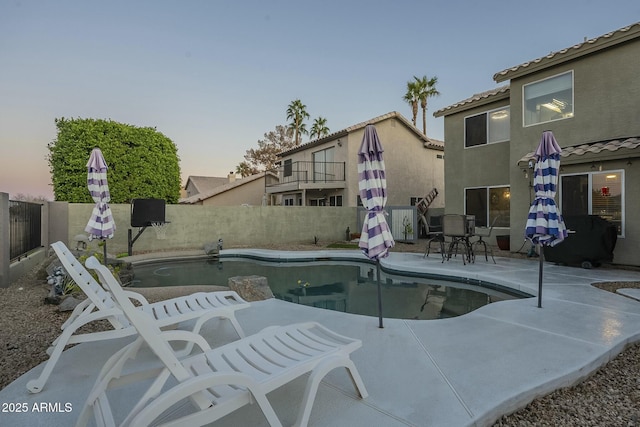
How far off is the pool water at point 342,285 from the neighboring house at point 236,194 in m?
15.0

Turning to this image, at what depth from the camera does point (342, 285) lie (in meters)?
7.68

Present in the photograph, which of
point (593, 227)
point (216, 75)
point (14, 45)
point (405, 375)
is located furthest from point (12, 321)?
point (216, 75)

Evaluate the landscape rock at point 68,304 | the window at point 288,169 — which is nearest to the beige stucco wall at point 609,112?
the landscape rock at point 68,304

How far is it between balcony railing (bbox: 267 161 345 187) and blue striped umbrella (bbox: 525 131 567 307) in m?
14.0

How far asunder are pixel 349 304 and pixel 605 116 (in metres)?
8.28

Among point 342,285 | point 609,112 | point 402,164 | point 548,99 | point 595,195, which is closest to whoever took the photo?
point 342,285

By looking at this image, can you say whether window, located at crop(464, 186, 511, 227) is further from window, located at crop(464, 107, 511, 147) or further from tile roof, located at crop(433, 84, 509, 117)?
tile roof, located at crop(433, 84, 509, 117)

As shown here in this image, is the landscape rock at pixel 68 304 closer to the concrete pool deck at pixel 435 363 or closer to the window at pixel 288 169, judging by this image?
the concrete pool deck at pixel 435 363

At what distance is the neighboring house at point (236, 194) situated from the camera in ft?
84.2

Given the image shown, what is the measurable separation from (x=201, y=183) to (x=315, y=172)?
18.5 m

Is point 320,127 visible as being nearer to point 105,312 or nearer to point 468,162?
point 468,162

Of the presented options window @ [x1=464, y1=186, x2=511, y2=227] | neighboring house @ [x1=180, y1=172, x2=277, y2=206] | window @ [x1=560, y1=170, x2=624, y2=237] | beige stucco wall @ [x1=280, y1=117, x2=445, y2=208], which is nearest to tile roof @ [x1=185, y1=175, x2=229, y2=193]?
neighboring house @ [x1=180, y1=172, x2=277, y2=206]

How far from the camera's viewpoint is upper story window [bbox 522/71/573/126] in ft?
30.1

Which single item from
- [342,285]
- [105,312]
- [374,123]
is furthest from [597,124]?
[105,312]
